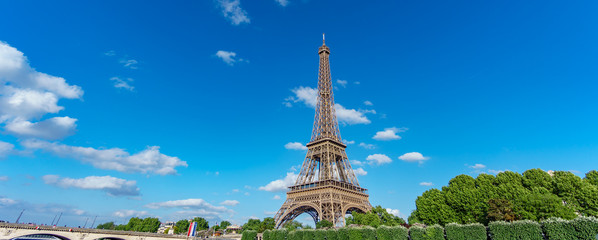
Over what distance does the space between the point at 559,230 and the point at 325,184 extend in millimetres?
35766

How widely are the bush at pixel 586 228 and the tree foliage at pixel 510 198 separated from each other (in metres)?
8.35

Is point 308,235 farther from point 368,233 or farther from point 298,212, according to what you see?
point 298,212

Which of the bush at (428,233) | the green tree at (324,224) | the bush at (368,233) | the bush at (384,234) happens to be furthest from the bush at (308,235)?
the bush at (428,233)

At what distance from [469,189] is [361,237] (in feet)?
53.9

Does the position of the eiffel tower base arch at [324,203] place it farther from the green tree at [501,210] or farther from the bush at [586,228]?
the bush at [586,228]

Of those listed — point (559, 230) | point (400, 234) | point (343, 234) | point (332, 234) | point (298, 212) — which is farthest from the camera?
point (298, 212)

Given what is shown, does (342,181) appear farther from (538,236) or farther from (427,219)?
(538,236)

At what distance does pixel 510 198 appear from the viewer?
118ft

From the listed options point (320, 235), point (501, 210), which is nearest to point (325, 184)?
point (320, 235)

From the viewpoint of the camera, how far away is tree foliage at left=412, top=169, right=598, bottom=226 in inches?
1272

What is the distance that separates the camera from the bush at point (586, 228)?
22.8 metres

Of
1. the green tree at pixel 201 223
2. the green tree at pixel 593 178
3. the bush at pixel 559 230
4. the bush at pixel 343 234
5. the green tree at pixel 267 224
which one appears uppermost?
the green tree at pixel 201 223

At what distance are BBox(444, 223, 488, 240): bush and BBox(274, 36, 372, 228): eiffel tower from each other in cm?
2278

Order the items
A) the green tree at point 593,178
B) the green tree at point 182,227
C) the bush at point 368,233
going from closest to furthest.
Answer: the bush at point 368,233 → the green tree at point 593,178 → the green tree at point 182,227
